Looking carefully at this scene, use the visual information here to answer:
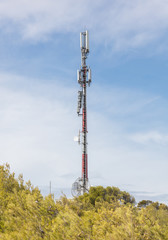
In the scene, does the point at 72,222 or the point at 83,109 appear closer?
the point at 72,222

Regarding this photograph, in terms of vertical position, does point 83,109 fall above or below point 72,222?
above

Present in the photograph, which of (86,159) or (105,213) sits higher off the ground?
(86,159)

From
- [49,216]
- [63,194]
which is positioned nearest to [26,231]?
[49,216]

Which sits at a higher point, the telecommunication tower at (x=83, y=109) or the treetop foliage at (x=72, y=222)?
the telecommunication tower at (x=83, y=109)

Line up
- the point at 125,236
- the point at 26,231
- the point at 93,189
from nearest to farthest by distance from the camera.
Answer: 1. the point at 125,236
2. the point at 26,231
3. the point at 93,189

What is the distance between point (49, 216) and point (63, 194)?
13.3 ft

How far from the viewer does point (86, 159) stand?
184ft

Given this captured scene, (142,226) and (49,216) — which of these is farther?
(49,216)

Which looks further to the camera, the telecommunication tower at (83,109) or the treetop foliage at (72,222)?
the telecommunication tower at (83,109)

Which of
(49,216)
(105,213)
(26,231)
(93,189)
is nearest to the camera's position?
(105,213)

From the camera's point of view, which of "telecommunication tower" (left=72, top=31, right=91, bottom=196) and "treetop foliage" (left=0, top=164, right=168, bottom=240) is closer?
"treetop foliage" (left=0, top=164, right=168, bottom=240)

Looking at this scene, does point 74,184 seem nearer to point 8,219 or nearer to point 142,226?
point 8,219

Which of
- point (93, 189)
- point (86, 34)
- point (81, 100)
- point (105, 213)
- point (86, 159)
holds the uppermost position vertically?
point (86, 34)

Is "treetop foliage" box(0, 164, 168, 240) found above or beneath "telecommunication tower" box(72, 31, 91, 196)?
beneath
